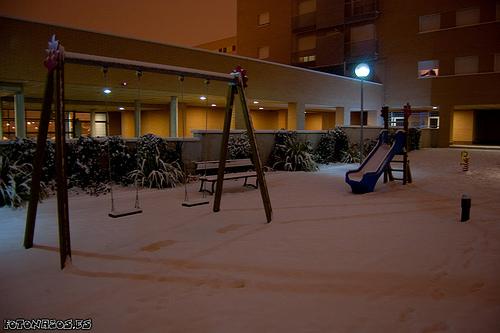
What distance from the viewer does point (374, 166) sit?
10.4 metres

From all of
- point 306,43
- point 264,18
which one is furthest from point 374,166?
point 264,18

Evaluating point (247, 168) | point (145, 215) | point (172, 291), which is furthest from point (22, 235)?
point (247, 168)

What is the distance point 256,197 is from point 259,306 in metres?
5.28

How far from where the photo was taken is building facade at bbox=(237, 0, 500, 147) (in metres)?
26.0

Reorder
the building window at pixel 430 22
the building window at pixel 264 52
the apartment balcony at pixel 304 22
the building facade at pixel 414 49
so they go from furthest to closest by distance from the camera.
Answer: the building window at pixel 264 52 < the apartment balcony at pixel 304 22 < the building window at pixel 430 22 < the building facade at pixel 414 49

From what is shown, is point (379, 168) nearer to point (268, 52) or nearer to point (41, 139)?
point (41, 139)

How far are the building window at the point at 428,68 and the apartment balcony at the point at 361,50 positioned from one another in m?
3.41

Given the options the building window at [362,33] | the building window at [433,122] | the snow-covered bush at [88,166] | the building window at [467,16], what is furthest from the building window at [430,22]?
the snow-covered bush at [88,166]

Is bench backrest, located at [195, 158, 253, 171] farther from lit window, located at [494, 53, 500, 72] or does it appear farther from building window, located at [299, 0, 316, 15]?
building window, located at [299, 0, 316, 15]

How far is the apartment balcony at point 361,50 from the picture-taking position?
99.6ft

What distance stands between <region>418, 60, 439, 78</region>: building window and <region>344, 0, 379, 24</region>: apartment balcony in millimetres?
5170

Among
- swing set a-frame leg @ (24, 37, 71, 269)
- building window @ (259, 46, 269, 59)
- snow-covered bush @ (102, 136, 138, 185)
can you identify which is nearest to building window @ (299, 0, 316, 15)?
building window @ (259, 46, 269, 59)

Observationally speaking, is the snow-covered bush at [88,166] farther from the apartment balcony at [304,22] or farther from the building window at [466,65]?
the apartment balcony at [304,22]

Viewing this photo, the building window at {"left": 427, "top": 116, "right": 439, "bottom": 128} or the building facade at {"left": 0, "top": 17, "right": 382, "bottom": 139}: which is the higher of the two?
the building facade at {"left": 0, "top": 17, "right": 382, "bottom": 139}
